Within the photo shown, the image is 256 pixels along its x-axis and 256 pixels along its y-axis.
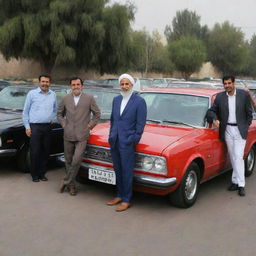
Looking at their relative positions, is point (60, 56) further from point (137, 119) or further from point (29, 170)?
point (137, 119)

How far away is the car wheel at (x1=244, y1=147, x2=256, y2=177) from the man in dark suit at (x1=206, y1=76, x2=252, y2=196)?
1185 millimetres

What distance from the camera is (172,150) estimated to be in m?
4.79

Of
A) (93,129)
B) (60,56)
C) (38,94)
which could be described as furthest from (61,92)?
(60,56)

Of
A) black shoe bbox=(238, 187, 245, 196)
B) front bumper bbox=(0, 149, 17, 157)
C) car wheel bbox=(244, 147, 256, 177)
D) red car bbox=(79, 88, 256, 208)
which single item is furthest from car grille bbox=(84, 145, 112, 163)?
car wheel bbox=(244, 147, 256, 177)

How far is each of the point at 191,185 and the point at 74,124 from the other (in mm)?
1928

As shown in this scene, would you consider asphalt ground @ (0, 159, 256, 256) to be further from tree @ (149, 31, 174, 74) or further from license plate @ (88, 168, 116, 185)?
tree @ (149, 31, 174, 74)

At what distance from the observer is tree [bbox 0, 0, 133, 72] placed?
2723 cm

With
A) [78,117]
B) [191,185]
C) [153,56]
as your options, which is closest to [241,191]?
[191,185]

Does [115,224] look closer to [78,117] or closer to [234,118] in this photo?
[78,117]

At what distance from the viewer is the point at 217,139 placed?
229 inches

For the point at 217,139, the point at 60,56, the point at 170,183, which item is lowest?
the point at 170,183

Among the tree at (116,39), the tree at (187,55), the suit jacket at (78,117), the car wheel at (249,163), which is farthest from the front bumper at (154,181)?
the tree at (187,55)

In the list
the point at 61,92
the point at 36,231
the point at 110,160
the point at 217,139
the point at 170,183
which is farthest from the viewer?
the point at 61,92

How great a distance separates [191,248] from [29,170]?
378cm
